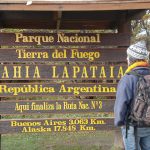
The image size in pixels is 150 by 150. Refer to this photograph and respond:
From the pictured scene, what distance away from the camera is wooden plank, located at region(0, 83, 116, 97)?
751cm

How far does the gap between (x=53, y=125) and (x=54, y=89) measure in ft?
1.86

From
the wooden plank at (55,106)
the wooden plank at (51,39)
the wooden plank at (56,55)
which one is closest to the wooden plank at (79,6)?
the wooden plank at (51,39)

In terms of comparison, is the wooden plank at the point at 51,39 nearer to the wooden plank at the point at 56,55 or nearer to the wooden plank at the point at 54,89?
the wooden plank at the point at 56,55

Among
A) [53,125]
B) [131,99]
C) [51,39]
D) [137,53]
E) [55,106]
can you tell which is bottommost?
[53,125]

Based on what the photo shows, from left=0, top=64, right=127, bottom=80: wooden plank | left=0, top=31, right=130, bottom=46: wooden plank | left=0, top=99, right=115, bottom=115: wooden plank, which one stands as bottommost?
left=0, top=99, right=115, bottom=115: wooden plank

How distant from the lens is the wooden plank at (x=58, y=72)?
7488 mm

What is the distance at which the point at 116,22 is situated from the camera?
8.04m

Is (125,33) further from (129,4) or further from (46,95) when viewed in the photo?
(46,95)

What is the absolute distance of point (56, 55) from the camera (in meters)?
7.52

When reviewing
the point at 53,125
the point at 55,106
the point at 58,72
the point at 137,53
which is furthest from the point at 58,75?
the point at 137,53

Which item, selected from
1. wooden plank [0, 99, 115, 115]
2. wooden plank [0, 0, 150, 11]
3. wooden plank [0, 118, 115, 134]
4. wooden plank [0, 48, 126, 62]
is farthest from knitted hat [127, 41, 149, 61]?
wooden plank [0, 118, 115, 134]

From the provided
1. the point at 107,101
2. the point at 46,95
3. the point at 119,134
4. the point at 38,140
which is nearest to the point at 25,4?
the point at 46,95

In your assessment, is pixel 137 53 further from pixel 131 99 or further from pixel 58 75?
pixel 58 75

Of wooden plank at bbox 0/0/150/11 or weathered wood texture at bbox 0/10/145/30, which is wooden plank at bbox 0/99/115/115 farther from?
wooden plank at bbox 0/0/150/11
